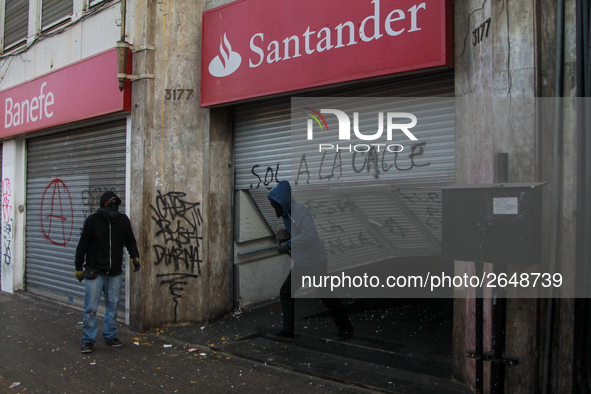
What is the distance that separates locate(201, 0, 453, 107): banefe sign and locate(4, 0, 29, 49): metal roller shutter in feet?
16.6

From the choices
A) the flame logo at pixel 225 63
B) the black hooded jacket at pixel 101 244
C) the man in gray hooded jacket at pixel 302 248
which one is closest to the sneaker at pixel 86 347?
the black hooded jacket at pixel 101 244

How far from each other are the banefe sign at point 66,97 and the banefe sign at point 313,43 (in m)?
1.46

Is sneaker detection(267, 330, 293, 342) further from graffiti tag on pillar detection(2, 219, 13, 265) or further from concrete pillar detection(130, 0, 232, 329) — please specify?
graffiti tag on pillar detection(2, 219, 13, 265)

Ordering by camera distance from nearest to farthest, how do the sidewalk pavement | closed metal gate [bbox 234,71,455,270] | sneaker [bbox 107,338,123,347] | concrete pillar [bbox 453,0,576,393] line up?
concrete pillar [bbox 453,0,576,393], the sidewalk pavement, closed metal gate [bbox 234,71,455,270], sneaker [bbox 107,338,123,347]

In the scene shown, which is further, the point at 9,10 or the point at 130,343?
the point at 9,10

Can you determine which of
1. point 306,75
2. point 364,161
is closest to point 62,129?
point 306,75

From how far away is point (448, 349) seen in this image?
4.74m

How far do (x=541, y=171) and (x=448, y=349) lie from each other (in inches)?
80.2

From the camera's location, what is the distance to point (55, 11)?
854cm

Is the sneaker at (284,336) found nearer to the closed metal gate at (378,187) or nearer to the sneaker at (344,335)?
the sneaker at (344,335)

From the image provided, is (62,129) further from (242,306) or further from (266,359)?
(266,359)

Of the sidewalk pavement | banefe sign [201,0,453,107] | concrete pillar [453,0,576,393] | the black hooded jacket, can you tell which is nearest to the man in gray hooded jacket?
the sidewalk pavement

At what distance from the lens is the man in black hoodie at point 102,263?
550 cm

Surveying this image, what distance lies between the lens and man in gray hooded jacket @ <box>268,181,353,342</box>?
523cm
